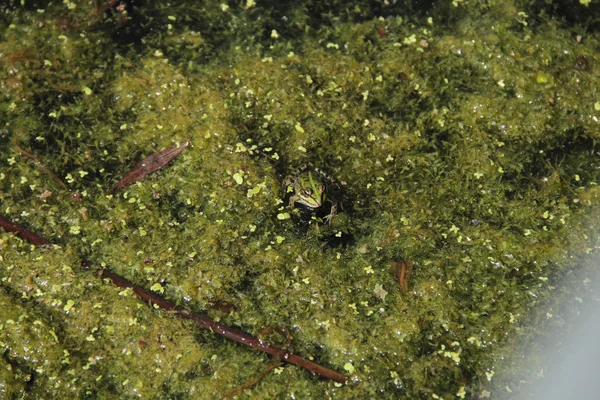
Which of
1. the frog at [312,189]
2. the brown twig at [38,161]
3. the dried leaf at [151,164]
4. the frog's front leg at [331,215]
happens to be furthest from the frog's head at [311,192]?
the brown twig at [38,161]

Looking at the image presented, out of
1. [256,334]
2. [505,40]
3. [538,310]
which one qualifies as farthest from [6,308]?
[505,40]

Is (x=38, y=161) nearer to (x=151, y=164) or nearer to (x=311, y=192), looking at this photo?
(x=151, y=164)

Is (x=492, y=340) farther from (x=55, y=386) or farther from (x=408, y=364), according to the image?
(x=55, y=386)

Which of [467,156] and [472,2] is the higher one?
[472,2]

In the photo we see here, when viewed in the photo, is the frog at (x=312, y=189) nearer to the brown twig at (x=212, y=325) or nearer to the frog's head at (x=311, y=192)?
the frog's head at (x=311, y=192)

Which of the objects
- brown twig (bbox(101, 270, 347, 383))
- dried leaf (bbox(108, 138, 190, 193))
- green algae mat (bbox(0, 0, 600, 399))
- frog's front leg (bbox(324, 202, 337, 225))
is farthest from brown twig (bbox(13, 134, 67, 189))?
frog's front leg (bbox(324, 202, 337, 225))

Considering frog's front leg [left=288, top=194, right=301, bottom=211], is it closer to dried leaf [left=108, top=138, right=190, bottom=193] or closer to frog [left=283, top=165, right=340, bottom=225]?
frog [left=283, top=165, right=340, bottom=225]

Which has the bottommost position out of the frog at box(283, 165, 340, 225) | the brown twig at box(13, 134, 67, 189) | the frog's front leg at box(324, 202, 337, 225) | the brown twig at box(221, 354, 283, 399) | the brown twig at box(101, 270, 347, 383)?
the brown twig at box(221, 354, 283, 399)
